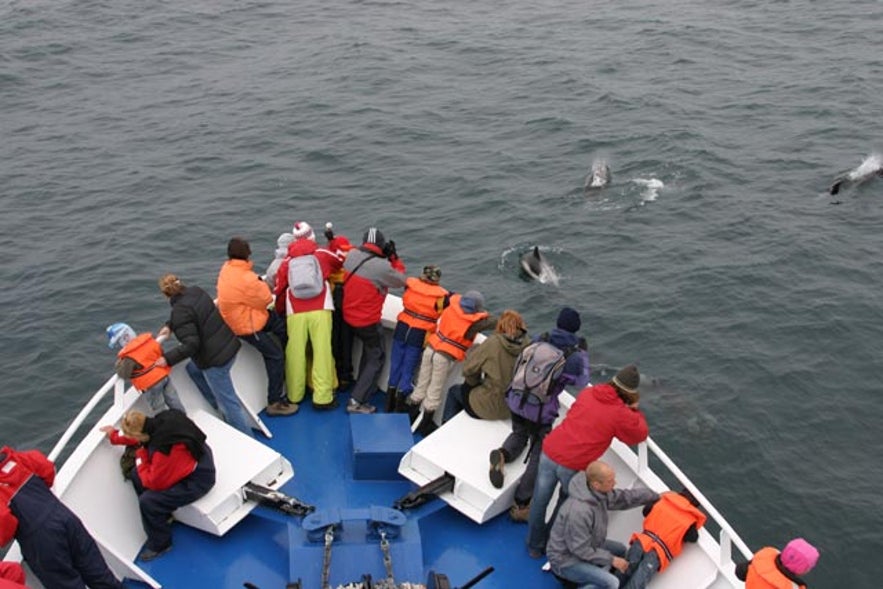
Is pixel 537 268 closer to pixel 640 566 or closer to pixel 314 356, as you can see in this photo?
pixel 314 356

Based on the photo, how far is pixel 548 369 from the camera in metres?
11.0

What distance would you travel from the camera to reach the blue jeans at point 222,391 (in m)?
12.3

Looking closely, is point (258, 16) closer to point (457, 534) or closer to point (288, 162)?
point (288, 162)

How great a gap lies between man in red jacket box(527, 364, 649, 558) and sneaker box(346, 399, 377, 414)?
149 inches

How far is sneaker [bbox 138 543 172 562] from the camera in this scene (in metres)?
11.0

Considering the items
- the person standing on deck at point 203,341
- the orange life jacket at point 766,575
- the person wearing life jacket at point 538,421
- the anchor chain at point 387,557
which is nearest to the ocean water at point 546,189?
the person wearing life jacket at point 538,421

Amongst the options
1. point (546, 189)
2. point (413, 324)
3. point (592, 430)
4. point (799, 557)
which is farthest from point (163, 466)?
point (546, 189)

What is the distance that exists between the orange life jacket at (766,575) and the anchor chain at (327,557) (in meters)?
4.50

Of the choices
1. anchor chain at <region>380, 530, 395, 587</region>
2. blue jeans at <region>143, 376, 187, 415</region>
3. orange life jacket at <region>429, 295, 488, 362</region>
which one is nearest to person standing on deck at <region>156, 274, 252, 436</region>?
blue jeans at <region>143, 376, 187, 415</region>

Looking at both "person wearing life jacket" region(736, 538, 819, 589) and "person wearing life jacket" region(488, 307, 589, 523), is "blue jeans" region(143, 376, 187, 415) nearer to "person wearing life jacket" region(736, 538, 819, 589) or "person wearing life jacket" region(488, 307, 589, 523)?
"person wearing life jacket" region(488, 307, 589, 523)

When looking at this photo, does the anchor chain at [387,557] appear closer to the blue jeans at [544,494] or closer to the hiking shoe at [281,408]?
the blue jeans at [544,494]

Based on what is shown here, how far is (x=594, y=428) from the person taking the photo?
33.6ft

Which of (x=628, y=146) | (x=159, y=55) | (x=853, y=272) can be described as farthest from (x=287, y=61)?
(x=853, y=272)

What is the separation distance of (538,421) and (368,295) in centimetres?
332
